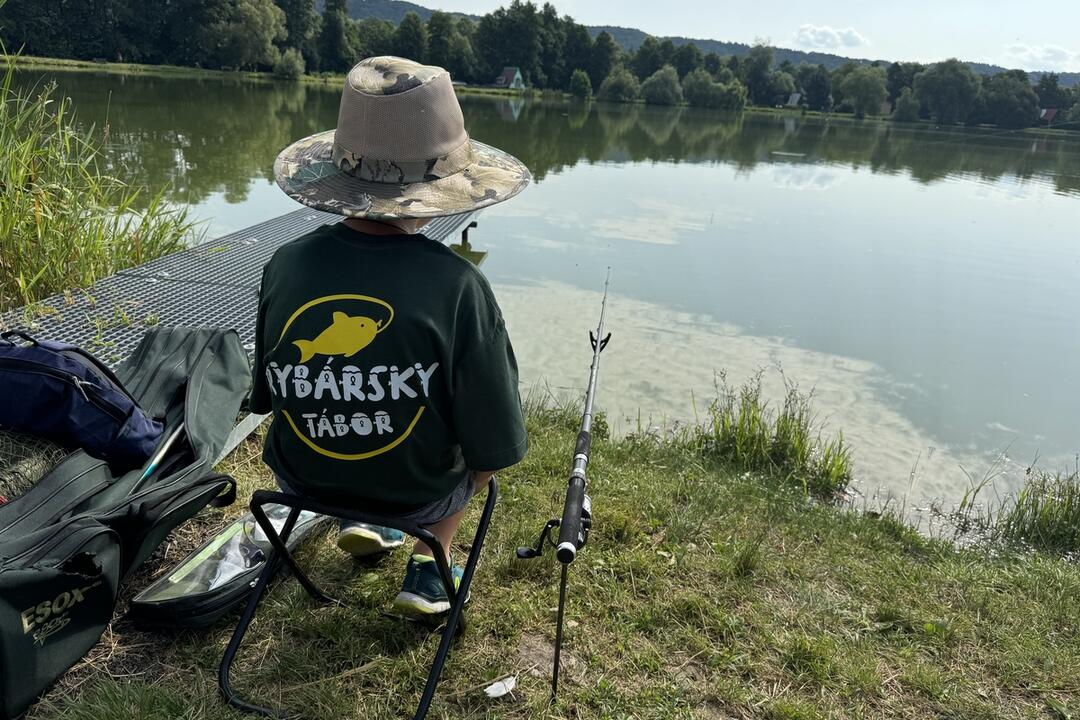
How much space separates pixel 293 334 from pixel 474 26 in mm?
75218

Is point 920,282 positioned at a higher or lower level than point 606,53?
lower

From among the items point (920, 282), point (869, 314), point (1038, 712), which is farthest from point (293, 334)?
point (920, 282)

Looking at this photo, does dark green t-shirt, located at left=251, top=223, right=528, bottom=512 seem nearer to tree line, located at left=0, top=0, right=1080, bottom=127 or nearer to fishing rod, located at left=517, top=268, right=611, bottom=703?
fishing rod, located at left=517, top=268, right=611, bottom=703

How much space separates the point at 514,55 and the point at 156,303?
68.0 meters

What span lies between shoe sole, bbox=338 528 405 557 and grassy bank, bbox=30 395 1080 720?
13 cm

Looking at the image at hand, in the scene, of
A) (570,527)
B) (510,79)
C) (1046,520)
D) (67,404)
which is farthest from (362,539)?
(510,79)

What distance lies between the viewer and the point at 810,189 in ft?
42.9

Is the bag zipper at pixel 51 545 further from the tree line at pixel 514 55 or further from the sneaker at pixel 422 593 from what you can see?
the tree line at pixel 514 55

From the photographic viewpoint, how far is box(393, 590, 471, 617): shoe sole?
1730mm

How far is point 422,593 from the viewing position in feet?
5.72

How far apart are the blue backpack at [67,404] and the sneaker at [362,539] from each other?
61 cm

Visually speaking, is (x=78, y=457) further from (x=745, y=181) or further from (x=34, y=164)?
(x=745, y=181)

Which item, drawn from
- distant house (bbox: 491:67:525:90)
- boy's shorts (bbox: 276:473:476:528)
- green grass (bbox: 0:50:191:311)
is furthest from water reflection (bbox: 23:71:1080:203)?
distant house (bbox: 491:67:525:90)

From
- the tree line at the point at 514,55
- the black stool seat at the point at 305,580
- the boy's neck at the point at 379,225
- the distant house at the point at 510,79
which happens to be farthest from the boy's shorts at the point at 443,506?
the distant house at the point at 510,79
